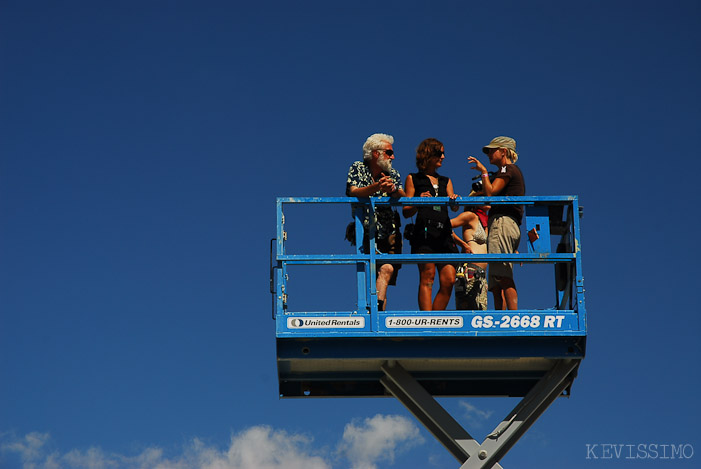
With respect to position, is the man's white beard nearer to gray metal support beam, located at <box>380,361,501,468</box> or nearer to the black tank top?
the black tank top

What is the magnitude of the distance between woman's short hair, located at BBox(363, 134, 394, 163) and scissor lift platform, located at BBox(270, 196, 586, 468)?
0.80 meters

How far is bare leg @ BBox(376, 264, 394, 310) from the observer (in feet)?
57.7

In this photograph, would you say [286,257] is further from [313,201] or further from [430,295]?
[430,295]

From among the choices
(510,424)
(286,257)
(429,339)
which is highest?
(286,257)

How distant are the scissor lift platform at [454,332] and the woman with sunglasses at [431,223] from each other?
0.27 meters

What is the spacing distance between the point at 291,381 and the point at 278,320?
1.95m

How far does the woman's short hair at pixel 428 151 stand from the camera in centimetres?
1794

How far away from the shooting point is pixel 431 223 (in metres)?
17.7

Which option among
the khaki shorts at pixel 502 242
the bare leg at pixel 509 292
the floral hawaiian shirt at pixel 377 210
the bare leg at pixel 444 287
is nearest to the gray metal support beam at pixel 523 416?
the bare leg at pixel 509 292

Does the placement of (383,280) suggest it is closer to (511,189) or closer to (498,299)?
(498,299)

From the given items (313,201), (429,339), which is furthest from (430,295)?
(313,201)

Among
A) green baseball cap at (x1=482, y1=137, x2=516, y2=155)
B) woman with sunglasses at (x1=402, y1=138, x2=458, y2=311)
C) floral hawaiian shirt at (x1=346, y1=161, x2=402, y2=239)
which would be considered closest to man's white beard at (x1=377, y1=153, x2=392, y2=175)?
floral hawaiian shirt at (x1=346, y1=161, x2=402, y2=239)

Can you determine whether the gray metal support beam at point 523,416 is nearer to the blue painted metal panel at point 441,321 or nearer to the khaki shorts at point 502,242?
the blue painted metal panel at point 441,321

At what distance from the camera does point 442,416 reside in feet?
58.0
